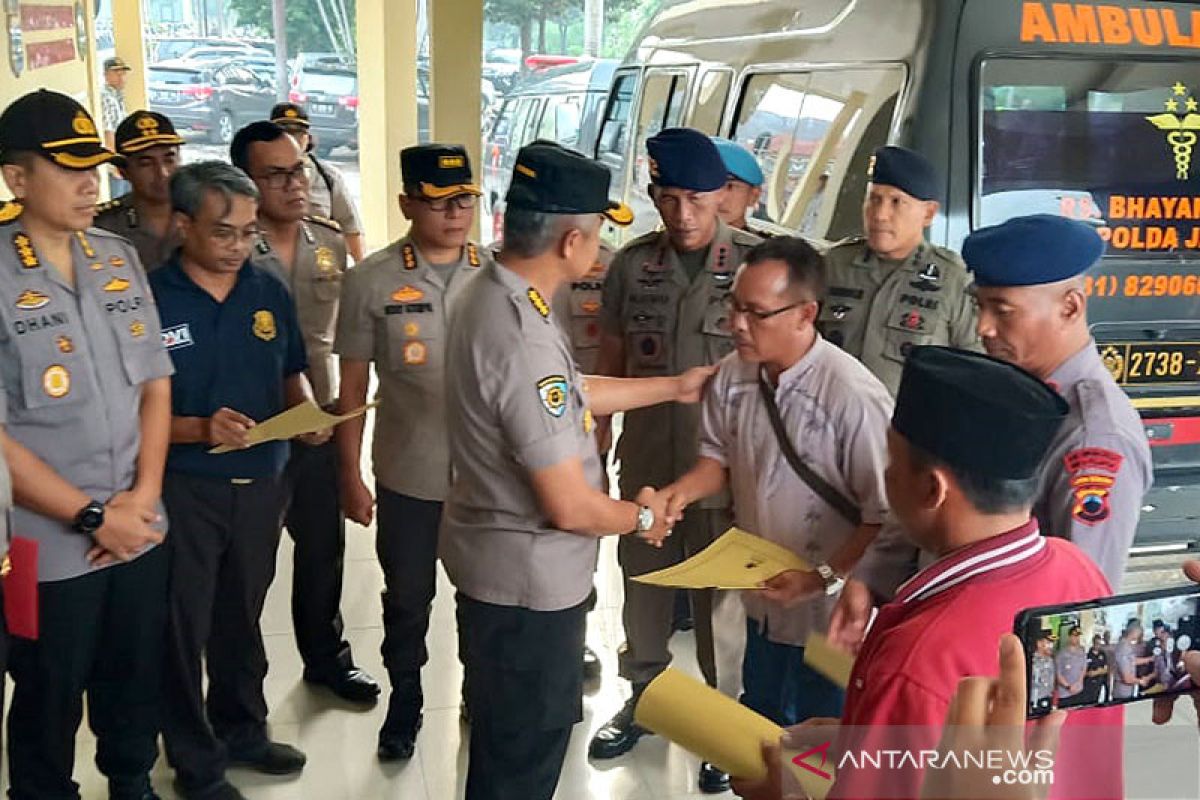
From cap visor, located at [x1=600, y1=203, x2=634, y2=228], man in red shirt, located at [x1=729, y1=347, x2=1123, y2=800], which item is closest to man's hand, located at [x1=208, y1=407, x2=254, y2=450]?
cap visor, located at [x1=600, y1=203, x2=634, y2=228]

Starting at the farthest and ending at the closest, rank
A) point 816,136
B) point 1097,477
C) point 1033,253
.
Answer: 1. point 816,136
2. point 1033,253
3. point 1097,477

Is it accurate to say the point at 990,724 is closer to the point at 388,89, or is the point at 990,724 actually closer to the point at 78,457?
the point at 78,457

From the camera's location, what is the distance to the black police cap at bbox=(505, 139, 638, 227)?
2.02 m

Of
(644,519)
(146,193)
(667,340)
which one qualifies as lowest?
(644,519)

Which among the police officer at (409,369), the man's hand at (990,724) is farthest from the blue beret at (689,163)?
the man's hand at (990,724)

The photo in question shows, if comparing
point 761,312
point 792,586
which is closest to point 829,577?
point 792,586

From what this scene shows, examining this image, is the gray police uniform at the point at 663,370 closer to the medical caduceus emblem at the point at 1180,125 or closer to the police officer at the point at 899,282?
the police officer at the point at 899,282

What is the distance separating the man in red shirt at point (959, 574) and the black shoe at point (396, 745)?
1978mm

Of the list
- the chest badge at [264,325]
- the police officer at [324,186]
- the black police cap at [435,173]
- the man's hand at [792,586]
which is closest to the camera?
the man's hand at [792,586]

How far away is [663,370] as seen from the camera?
3.10 m

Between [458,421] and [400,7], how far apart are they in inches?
301

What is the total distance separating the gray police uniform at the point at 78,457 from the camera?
7.20 feet

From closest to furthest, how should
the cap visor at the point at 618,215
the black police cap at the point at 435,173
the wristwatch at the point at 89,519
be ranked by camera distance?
the wristwatch at the point at 89,519 < the cap visor at the point at 618,215 < the black police cap at the point at 435,173

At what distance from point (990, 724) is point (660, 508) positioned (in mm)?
1271
